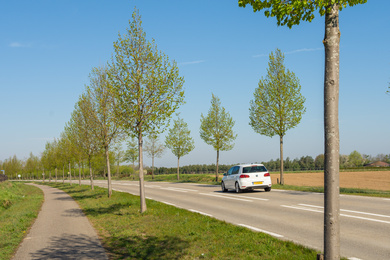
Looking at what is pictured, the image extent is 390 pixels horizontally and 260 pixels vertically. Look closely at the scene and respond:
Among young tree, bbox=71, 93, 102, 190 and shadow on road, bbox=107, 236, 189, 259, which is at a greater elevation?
young tree, bbox=71, 93, 102, 190

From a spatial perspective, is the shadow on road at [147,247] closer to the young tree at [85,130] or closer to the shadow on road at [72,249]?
the shadow on road at [72,249]

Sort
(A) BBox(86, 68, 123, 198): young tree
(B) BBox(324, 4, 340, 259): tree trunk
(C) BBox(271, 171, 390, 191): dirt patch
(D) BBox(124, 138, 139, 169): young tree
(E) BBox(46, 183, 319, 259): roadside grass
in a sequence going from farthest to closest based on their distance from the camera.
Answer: (D) BBox(124, 138, 139, 169): young tree < (C) BBox(271, 171, 390, 191): dirt patch < (A) BBox(86, 68, 123, 198): young tree < (E) BBox(46, 183, 319, 259): roadside grass < (B) BBox(324, 4, 340, 259): tree trunk

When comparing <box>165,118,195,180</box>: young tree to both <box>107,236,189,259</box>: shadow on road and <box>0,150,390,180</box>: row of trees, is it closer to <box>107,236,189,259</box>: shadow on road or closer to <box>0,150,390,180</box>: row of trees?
<box>0,150,390,180</box>: row of trees

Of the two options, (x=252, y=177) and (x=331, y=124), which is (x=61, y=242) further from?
(x=252, y=177)

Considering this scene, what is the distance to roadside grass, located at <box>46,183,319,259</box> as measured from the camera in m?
6.55

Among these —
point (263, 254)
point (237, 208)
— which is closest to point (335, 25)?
point (263, 254)

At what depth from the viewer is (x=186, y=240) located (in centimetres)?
796

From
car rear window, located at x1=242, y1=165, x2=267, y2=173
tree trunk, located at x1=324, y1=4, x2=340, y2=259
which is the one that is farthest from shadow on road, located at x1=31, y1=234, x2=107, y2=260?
car rear window, located at x1=242, y1=165, x2=267, y2=173

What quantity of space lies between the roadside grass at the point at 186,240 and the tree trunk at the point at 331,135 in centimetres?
242

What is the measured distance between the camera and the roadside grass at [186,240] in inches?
258

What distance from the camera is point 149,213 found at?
1278 centimetres

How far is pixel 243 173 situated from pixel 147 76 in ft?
32.4

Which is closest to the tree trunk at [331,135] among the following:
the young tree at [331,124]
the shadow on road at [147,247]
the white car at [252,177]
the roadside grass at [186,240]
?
the young tree at [331,124]

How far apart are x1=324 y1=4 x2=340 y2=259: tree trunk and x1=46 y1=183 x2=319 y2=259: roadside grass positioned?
7.93 feet
